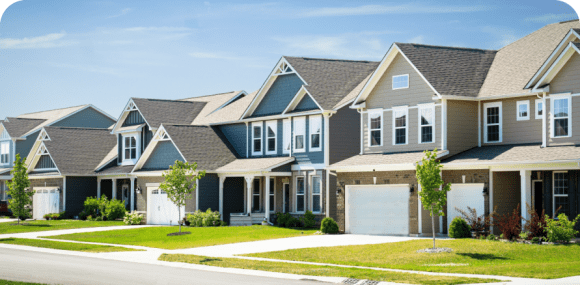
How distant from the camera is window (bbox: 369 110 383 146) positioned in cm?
3662

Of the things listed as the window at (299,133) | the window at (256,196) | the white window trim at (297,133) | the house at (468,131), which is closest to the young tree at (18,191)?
the window at (256,196)

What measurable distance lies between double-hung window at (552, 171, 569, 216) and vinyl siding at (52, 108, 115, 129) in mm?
47629

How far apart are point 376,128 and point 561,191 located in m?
9.91

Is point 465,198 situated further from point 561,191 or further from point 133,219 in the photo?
point 133,219

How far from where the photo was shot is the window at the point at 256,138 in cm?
4562

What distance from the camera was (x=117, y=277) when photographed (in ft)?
65.1

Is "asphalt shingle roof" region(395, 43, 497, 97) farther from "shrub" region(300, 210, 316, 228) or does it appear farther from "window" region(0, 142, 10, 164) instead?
"window" region(0, 142, 10, 164)

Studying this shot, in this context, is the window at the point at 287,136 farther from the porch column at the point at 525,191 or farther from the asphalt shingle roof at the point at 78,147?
the asphalt shingle roof at the point at 78,147

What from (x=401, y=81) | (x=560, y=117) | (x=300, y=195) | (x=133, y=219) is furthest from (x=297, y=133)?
(x=560, y=117)

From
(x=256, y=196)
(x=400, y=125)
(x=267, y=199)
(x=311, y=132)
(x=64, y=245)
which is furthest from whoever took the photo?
(x=256, y=196)

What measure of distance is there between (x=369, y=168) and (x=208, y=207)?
43.4 ft

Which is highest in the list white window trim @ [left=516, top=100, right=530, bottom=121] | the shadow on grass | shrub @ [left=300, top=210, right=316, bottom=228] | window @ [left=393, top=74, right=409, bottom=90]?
window @ [left=393, top=74, right=409, bottom=90]

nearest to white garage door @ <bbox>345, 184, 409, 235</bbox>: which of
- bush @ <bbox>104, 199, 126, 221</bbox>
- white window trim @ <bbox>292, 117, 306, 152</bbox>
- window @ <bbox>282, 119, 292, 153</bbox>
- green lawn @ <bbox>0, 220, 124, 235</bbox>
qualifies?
white window trim @ <bbox>292, 117, 306, 152</bbox>

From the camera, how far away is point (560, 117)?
99.0 feet
